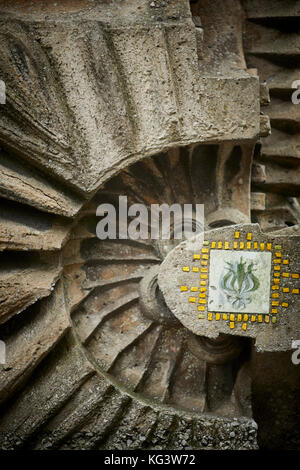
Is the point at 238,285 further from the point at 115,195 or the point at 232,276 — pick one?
the point at 115,195

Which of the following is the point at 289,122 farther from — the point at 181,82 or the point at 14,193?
the point at 14,193

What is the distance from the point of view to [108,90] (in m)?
2.77

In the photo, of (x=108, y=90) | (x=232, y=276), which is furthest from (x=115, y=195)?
(x=232, y=276)

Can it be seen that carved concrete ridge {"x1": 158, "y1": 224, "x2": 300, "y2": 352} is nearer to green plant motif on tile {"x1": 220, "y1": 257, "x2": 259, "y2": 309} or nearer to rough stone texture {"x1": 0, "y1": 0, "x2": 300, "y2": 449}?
green plant motif on tile {"x1": 220, "y1": 257, "x2": 259, "y2": 309}

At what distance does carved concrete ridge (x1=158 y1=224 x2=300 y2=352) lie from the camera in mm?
2822

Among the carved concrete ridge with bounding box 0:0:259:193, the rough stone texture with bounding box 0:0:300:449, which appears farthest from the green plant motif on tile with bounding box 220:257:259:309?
the carved concrete ridge with bounding box 0:0:259:193

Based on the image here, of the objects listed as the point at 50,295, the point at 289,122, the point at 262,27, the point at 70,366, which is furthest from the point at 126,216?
the point at 262,27

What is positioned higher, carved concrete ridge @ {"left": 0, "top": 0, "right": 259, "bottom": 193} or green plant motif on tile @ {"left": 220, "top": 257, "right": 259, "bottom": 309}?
carved concrete ridge @ {"left": 0, "top": 0, "right": 259, "bottom": 193}

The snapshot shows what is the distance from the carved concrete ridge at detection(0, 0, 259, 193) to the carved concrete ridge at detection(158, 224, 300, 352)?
63cm

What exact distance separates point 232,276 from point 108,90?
1281mm

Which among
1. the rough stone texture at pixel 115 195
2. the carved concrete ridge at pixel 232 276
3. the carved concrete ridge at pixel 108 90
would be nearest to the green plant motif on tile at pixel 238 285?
the carved concrete ridge at pixel 232 276

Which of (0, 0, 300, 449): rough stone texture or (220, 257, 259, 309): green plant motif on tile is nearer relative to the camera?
(0, 0, 300, 449): rough stone texture

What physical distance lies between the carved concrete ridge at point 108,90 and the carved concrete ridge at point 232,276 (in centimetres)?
63

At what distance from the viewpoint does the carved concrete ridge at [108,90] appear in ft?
8.56
